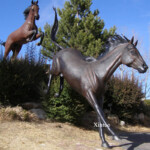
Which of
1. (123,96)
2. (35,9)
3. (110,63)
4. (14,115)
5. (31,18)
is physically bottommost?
(14,115)

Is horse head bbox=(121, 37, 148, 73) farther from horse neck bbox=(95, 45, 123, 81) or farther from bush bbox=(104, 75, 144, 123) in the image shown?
bush bbox=(104, 75, 144, 123)

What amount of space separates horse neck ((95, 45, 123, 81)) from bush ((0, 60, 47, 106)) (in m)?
2.91

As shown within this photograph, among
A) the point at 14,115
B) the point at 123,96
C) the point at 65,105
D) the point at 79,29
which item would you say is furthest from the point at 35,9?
the point at 79,29

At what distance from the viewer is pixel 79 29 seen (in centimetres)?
1606

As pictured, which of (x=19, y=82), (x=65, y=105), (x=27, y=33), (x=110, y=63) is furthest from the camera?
(x=27, y=33)

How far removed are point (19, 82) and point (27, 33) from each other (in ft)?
6.19

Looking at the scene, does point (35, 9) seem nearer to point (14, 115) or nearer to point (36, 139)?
point (14, 115)

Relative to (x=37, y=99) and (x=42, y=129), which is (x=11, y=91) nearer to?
(x=37, y=99)

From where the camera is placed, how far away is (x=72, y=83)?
433cm

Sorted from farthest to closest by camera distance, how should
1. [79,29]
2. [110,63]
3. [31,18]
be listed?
[79,29]
[31,18]
[110,63]

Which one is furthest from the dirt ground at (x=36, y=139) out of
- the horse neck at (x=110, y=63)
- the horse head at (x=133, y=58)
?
the horse head at (x=133, y=58)

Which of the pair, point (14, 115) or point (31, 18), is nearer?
point (14, 115)

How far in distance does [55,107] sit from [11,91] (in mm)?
1613

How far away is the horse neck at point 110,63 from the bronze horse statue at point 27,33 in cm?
334
